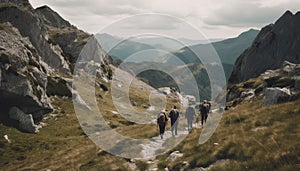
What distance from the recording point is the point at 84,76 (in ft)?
460

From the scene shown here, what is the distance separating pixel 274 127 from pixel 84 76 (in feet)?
408

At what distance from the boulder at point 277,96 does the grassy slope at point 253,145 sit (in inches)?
486

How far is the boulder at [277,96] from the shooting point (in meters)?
39.4

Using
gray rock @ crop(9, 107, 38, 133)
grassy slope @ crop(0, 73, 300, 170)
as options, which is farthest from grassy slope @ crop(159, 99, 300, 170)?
gray rock @ crop(9, 107, 38, 133)

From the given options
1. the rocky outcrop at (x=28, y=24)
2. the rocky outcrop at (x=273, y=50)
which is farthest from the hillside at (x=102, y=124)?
the rocky outcrop at (x=273, y=50)

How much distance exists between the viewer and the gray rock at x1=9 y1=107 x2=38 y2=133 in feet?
213

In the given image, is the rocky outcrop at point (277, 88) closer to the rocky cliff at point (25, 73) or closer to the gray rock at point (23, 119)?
the gray rock at point (23, 119)

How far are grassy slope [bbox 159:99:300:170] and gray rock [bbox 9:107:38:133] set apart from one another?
4678cm

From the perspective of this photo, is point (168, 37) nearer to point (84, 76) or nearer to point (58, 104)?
point (58, 104)

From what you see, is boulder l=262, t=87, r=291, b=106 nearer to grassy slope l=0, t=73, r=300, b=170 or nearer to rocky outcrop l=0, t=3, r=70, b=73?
grassy slope l=0, t=73, r=300, b=170

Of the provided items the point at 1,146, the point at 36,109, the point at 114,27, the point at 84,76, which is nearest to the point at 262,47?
the point at 84,76

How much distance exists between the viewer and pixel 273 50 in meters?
141

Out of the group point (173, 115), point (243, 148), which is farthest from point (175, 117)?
point (243, 148)

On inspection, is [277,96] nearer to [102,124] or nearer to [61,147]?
[61,147]
